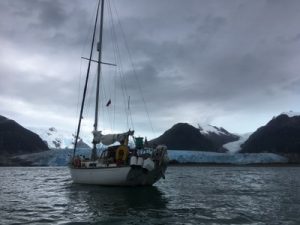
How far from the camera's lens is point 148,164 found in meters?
42.3

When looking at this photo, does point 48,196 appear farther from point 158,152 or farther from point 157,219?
point 157,219

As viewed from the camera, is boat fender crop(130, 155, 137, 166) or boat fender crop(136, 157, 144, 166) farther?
boat fender crop(136, 157, 144, 166)

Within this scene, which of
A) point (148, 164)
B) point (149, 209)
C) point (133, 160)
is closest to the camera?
point (149, 209)

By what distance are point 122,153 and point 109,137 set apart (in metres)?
4.49

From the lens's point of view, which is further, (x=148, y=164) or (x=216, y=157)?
(x=216, y=157)

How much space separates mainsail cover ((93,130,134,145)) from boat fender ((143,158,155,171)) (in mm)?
4508

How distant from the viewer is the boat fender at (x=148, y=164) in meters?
42.2

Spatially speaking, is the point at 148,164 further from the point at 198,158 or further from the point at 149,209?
the point at 198,158

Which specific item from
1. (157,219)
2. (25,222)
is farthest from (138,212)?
(25,222)

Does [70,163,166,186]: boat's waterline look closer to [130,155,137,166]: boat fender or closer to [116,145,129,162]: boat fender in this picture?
[130,155,137,166]: boat fender

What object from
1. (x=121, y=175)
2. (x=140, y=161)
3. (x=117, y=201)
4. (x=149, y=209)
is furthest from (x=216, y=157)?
(x=149, y=209)

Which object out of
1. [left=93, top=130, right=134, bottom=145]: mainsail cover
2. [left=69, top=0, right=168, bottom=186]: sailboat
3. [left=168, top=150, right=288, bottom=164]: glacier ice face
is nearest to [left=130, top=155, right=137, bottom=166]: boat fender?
[left=69, top=0, right=168, bottom=186]: sailboat

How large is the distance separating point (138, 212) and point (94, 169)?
18.5m

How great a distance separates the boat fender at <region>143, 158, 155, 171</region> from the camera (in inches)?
1661
